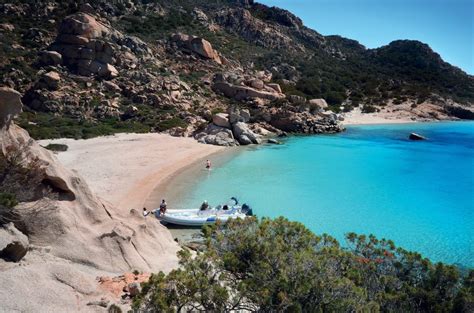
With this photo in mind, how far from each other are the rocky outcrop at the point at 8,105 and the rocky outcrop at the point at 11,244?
2.95m

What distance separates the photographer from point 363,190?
76.8 ft

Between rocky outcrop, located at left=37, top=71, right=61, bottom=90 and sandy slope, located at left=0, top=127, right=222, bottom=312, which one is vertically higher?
rocky outcrop, located at left=37, top=71, right=61, bottom=90

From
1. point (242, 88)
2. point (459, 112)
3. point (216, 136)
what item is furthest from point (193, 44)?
point (459, 112)

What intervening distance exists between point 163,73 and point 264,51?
34679mm

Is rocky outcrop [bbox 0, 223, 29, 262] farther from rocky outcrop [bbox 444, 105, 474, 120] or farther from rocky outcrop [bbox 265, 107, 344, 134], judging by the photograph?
rocky outcrop [bbox 444, 105, 474, 120]

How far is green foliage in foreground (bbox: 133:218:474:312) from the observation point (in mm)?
5770

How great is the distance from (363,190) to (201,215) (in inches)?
467

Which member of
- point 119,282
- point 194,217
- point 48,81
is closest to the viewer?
point 119,282

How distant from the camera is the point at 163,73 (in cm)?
5131

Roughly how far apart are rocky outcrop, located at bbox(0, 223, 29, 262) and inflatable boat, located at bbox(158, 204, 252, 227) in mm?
8592

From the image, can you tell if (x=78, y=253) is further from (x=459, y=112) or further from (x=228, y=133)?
(x=459, y=112)

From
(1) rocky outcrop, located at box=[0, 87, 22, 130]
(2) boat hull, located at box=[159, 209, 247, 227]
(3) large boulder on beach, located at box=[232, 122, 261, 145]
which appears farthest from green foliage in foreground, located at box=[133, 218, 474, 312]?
(3) large boulder on beach, located at box=[232, 122, 261, 145]

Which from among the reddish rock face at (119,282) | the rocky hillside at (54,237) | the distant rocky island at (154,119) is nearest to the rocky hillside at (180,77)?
the distant rocky island at (154,119)

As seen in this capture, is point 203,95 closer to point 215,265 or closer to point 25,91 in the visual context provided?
point 25,91
